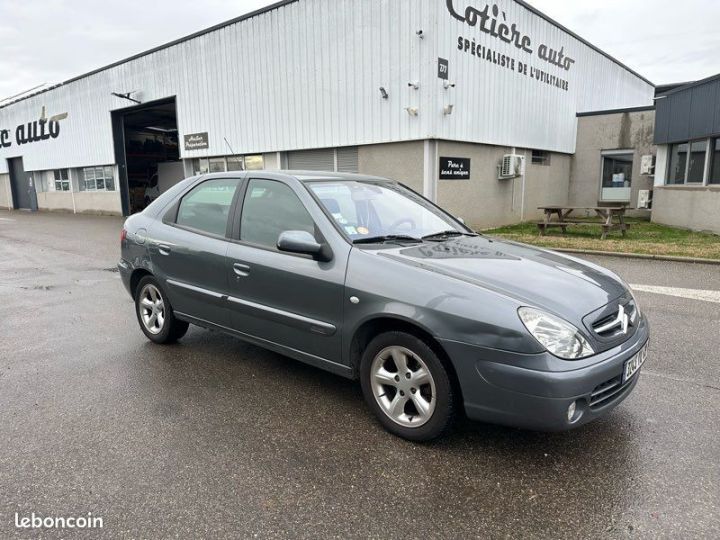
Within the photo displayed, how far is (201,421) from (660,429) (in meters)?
2.96

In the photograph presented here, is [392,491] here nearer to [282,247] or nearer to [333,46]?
[282,247]

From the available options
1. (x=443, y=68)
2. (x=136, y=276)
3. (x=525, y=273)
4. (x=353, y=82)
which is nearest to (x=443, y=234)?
(x=525, y=273)

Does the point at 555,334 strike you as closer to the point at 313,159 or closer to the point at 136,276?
the point at 136,276

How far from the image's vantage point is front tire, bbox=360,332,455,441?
2885 millimetres

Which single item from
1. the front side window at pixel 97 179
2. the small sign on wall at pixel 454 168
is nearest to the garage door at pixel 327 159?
the small sign on wall at pixel 454 168

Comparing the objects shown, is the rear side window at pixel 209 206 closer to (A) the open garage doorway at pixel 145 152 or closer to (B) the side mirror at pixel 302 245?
(B) the side mirror at pixel 302 245

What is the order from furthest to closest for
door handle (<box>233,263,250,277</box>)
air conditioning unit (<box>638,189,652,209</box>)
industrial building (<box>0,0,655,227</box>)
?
air conditioning unit (<box>638,189,652,209</box>) < industrial building (<box>0,0,655,227</box>) < door handle (<box>233,263,250,277</box>)

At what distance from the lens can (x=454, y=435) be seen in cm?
320

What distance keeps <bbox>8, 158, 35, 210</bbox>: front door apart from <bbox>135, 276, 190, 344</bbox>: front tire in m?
33.7

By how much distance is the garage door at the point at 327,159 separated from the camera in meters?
14.9

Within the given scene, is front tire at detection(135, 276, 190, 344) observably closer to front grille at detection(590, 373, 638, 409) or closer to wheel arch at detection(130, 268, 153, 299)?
wheel arch at detection(130, 268, 153, 299)

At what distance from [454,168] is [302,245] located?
11.1 meters

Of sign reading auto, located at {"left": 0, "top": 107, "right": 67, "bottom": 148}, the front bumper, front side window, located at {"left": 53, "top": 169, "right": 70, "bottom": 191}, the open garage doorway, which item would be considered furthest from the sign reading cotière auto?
the front bumper

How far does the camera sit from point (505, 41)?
15.2 m
